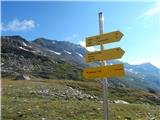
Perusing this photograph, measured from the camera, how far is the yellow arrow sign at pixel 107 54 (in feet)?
47.7

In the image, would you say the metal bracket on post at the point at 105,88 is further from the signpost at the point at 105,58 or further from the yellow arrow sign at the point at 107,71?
the yellow arrow sign at the point at 107,71

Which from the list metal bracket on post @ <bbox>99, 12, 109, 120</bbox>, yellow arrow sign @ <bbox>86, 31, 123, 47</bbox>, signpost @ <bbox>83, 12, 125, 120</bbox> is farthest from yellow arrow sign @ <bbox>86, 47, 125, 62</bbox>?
yellow arrow sign @ <bbox>86, 31, 123, 47</bbox>

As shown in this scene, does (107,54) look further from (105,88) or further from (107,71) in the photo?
(105,88)

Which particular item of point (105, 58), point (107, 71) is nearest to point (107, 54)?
point (105, 58)

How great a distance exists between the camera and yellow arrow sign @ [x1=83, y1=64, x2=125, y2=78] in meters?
14.3

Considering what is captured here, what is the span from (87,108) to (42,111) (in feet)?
13.6

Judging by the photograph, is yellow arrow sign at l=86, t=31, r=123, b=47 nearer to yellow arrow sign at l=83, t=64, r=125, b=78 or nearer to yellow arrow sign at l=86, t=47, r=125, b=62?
yellow arrow sign at l=86, t=47, r=125, b=62

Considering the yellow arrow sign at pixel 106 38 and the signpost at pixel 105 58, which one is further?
the yellow arrow sign at pixel 106 38

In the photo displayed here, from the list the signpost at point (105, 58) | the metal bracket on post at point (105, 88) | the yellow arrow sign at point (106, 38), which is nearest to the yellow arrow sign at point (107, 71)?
the signpost at point (105, 58)

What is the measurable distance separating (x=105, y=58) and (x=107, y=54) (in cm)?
19

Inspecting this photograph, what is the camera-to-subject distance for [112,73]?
568 inches

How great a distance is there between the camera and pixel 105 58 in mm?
14867

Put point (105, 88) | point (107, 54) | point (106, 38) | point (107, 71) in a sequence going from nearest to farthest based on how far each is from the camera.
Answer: point (107, 71), point (107, 54), point (105, 88), point (106, 38)

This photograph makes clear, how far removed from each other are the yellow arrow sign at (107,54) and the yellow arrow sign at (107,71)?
0.40 m
